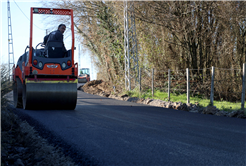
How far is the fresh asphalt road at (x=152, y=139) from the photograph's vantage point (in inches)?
161

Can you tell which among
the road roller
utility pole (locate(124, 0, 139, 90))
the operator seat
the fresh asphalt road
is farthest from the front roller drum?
utility pole (locate(124, 0, 139, 90))

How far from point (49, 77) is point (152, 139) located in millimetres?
5347

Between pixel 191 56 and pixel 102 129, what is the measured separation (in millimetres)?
10608

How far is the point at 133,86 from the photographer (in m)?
16.4

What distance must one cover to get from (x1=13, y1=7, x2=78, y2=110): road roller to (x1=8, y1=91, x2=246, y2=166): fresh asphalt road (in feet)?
5.23

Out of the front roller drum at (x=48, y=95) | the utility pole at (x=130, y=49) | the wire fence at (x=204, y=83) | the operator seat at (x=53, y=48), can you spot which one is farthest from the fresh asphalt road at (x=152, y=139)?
the utility pole at (x=130, y=49)

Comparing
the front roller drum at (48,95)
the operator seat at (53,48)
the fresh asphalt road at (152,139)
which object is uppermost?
the operator seat at (53,48)

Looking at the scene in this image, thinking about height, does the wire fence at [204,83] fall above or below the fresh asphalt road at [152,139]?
above

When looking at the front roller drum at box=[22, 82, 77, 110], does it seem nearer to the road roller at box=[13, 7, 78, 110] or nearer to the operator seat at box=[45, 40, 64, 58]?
the road roller at box=[13, 7, 78, 110]

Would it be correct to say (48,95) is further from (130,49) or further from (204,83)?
(204,83)

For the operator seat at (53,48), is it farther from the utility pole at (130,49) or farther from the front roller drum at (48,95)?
the utility pole at (130,49)

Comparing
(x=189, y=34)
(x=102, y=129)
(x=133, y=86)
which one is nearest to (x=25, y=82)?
(x=102, y=129)

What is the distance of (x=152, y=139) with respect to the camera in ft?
17.1

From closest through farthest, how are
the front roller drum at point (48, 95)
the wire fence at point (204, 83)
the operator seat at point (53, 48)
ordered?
the front roller drum at point (48, 95) < the operator seat at point (53, 48) < the wire fence at point (204, 83)
